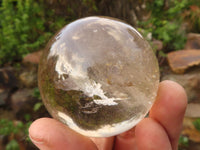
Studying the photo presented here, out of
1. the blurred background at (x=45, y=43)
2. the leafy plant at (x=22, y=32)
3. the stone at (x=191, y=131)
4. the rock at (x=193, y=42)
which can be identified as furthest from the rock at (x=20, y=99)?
the rock at (x=193, y=42)

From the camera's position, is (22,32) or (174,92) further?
(22,32)

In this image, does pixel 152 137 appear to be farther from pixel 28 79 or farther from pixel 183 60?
pixel 28 79

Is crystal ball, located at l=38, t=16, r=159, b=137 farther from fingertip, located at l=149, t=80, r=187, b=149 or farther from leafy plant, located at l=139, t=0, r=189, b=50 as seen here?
leafy plant, located at l=139, t=0, r=189, b=50

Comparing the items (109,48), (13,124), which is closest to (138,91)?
(109,48)

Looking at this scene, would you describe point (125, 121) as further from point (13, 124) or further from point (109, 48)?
point (13, 124)

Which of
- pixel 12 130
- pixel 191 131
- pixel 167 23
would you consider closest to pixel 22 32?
pixel 12 130

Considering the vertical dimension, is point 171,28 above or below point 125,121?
below

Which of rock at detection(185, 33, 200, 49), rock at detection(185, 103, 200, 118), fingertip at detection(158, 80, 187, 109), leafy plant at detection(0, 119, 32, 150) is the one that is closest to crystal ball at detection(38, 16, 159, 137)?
fingertip at detection(158, 80, 187, 109)
